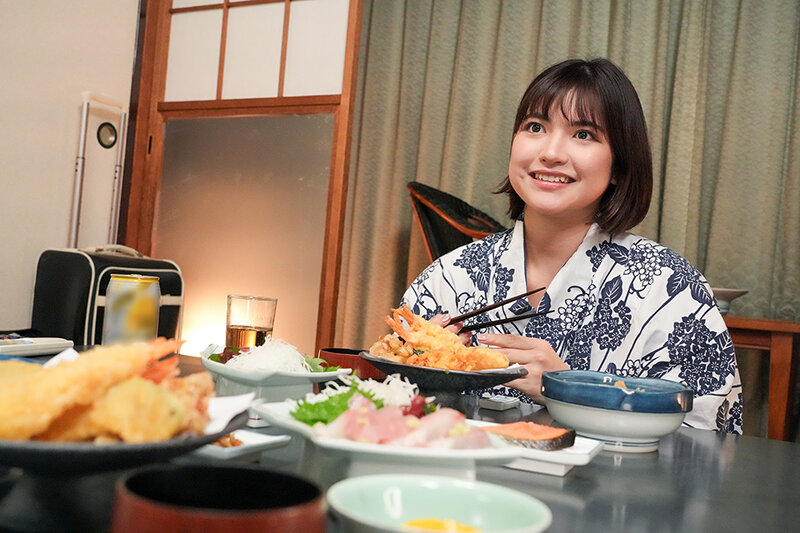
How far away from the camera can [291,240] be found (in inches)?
153

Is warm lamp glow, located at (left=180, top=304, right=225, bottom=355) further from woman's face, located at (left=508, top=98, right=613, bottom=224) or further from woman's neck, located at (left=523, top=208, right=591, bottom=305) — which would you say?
woman's face, located at (left=508, top=98, right=613, bottom=224)

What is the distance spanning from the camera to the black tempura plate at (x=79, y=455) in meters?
0.46

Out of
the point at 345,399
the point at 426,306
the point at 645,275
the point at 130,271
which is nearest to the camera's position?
the point at 345,399

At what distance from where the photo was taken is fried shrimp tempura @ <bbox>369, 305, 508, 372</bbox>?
1168 millimetres

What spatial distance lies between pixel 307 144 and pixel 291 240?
53 cm

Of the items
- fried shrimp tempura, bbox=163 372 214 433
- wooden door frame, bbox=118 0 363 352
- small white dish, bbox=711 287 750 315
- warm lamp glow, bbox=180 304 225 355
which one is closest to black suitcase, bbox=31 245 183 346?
warm lamp glow, bbox=180 304 225 355

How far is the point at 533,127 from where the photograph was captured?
1725mm

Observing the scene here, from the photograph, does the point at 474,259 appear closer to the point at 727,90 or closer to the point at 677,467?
the point at 677,467

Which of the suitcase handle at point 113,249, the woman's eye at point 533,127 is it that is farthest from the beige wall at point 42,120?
the woman's eye at point 533,127

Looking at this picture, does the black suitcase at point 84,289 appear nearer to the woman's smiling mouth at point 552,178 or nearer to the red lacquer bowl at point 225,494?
the woman's smiling mouth at point 552,178

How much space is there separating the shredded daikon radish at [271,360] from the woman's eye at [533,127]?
0.94 metres

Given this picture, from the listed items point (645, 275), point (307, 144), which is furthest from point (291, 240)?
point (645, 275)

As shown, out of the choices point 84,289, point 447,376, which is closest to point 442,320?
point 447,376

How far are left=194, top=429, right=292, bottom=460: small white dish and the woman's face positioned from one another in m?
1.09
